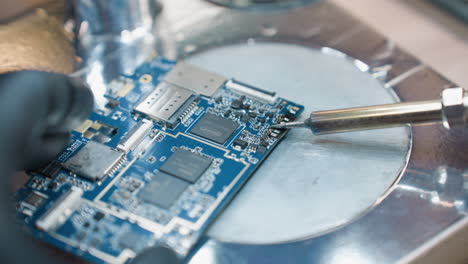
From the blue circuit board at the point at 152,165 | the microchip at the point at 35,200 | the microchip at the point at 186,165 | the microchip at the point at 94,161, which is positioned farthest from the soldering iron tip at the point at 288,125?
the microchip at the point at 35,200

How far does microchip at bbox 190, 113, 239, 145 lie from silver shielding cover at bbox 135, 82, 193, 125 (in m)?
0.05

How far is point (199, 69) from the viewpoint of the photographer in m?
1.07

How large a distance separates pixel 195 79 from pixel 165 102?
0.10 meters

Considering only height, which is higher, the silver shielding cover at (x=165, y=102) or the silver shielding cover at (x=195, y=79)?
the silver shielding cover at (x=195, y=79)

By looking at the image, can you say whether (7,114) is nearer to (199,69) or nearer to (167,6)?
(199,69)

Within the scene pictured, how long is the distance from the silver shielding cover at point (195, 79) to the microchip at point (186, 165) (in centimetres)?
17

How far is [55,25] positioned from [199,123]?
55 cm

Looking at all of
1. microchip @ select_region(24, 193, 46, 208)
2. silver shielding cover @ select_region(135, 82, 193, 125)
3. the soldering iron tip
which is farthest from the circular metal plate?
microchip @ select_region(24, 193, 46, 208)

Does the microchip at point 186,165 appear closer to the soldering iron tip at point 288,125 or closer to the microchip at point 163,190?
the microchip at point 163,190

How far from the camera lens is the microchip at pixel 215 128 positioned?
91 cm

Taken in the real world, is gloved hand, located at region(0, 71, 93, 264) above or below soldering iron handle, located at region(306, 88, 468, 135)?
below

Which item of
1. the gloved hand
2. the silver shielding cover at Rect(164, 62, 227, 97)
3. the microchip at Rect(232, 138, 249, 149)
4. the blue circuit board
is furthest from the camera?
the silver shielding cover at Rect(164, 62, 227, 97)

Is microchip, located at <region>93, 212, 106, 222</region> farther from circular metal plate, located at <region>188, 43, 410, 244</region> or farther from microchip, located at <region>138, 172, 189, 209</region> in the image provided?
circular metal plate, located at <region>188, 43, 410, 244</region>

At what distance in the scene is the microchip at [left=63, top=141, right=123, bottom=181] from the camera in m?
0.84
